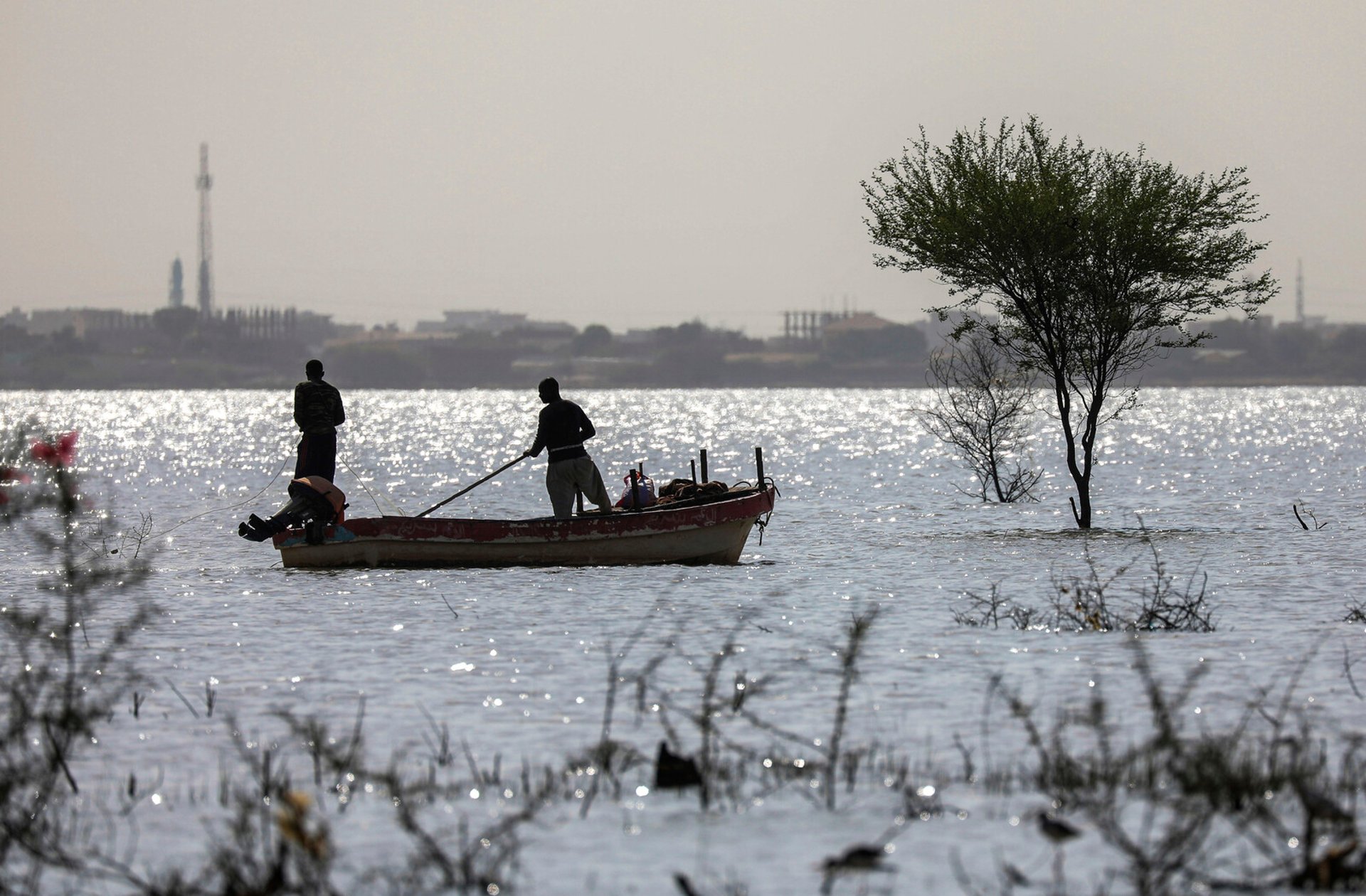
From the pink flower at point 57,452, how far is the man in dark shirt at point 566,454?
264 inches

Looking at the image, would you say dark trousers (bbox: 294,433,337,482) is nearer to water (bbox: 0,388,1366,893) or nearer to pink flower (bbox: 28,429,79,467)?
water (bbox: 0,388,1366,893)

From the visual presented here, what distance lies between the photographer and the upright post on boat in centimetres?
1958

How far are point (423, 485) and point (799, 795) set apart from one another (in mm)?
43424

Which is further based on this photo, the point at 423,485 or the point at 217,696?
the point at 423,485

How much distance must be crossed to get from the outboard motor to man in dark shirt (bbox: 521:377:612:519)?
2568 millimetres

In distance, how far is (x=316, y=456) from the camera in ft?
63.6

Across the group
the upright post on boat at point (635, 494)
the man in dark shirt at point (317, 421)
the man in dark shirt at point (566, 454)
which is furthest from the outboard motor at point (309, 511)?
the upright post on boat at point (635, 494)

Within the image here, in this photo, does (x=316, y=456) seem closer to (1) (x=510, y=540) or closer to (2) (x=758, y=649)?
(1) (x=510, y=540)

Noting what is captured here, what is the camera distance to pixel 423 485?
50.3 metres

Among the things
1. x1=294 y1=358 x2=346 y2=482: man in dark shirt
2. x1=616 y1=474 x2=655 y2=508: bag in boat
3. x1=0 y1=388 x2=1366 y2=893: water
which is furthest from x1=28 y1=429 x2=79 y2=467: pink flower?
x1=616 y1=474 x2=655 y2=508: bag in boat

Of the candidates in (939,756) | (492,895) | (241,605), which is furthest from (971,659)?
(241,605)

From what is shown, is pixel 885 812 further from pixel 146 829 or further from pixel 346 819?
pixel 146 829

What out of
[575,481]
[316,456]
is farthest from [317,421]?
[575,481]

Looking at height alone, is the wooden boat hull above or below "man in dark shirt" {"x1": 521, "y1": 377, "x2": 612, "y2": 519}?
below
